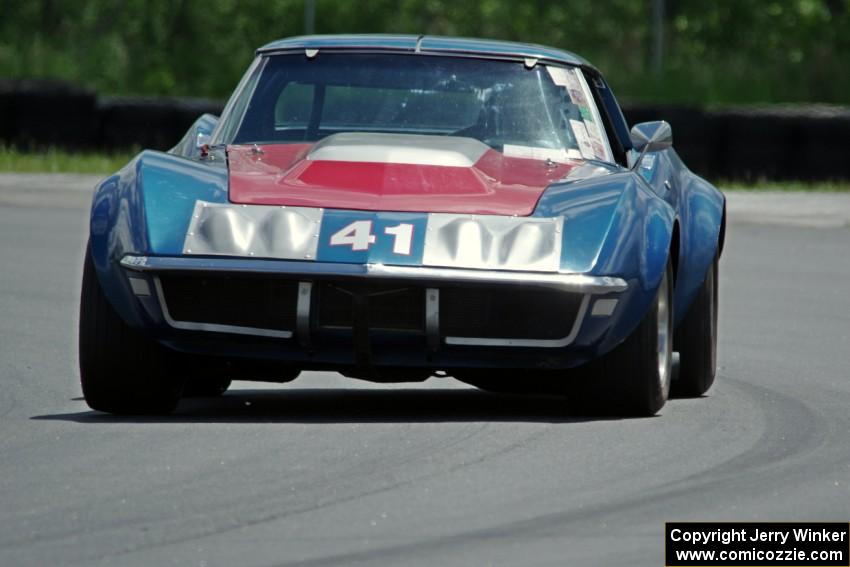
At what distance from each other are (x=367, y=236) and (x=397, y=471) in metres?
0.95

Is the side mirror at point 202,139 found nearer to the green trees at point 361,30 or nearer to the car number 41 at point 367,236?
the car number 41 at point 367,236

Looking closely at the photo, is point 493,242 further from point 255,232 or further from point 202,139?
point 202,139

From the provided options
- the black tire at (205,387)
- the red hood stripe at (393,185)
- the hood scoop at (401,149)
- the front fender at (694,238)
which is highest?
the hood scoop at (401,149)

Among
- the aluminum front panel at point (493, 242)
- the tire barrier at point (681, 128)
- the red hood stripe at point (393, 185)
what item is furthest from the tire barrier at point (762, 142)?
the aluminum front panel at point (493, 242)

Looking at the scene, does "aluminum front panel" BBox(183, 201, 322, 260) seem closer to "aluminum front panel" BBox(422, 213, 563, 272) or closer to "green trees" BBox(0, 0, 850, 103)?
"aluminum front panel" BBox(422, 213, 563, 272)

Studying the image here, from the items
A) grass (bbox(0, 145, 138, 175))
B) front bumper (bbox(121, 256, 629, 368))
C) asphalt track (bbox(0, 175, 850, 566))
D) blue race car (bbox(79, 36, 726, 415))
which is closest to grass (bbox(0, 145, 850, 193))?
grass (bbox(0, 145, 138, 175))

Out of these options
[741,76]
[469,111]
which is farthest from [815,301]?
[741,76]

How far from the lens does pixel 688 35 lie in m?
45.9

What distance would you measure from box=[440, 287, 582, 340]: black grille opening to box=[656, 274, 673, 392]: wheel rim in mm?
525

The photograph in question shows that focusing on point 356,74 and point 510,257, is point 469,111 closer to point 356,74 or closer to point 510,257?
point 356,74

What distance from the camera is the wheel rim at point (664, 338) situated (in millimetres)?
6863

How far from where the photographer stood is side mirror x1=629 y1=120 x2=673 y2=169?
25.4 feet

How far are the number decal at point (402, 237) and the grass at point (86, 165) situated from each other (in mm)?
15610

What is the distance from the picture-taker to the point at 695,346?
25.5 feet
